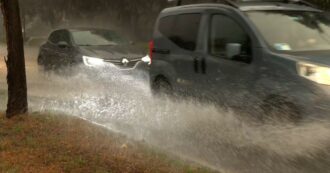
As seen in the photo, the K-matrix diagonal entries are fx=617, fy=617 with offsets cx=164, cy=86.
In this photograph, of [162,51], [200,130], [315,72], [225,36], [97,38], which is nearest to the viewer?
A: [315,72]

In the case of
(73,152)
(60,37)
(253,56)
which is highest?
(253,56)

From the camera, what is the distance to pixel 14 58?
891 centimetres

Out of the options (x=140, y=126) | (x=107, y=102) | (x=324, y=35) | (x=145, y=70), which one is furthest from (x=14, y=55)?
(x=145, y=70)

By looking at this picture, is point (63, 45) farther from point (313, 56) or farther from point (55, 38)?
point (313, 56)

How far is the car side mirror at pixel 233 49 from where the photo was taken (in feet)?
25.9

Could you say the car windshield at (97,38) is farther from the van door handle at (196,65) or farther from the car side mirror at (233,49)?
the car side mirror at (233,49)

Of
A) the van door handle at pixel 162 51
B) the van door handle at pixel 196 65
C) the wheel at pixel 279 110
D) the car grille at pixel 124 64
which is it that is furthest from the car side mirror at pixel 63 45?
the wheel at pixel 279 110

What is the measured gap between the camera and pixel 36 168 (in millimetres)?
6168

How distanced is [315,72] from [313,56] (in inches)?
15.8

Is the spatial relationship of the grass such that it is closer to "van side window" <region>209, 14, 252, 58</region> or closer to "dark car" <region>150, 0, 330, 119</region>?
"dark car" <region>150, 0, 330, 119</region>

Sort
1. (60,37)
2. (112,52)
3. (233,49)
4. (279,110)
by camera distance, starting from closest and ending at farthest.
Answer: (279,110) → (233,49) → (112,52) → (60,37)

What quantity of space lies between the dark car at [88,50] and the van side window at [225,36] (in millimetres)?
6020

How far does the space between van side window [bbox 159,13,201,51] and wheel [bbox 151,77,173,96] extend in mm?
696

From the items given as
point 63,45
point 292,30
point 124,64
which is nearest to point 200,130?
point 292,30
